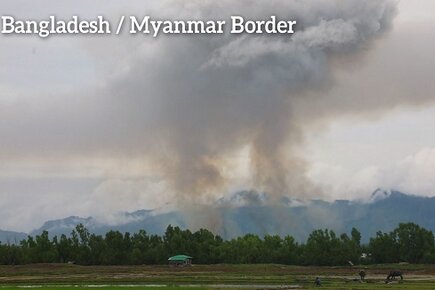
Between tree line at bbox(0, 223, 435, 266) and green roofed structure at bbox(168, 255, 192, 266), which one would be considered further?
tree line at bbox(0, 223, 435, 266)

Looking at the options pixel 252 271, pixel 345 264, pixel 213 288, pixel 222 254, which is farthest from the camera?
pixel 222 254

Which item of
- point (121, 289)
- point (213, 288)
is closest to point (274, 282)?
point (213, 288)

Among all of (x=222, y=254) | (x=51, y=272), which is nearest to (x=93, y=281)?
(x=51, y=272)

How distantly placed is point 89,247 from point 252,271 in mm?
48803

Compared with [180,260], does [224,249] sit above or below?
above

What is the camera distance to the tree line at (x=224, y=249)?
13550cm

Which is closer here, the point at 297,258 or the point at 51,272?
the point at 51,272

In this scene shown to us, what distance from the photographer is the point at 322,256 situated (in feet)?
443

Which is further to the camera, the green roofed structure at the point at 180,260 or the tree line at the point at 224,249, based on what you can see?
the tree line at the point at 224,249

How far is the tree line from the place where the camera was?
5335 inches

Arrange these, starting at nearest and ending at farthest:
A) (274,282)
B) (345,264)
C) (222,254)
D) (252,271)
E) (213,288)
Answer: (213,288), (274,282), (252,271), (345,264), (222,254)

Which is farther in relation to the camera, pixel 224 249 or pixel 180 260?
pixel 224 249

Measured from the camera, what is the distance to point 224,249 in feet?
474

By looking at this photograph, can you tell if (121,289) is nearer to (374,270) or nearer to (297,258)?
(374,270)
